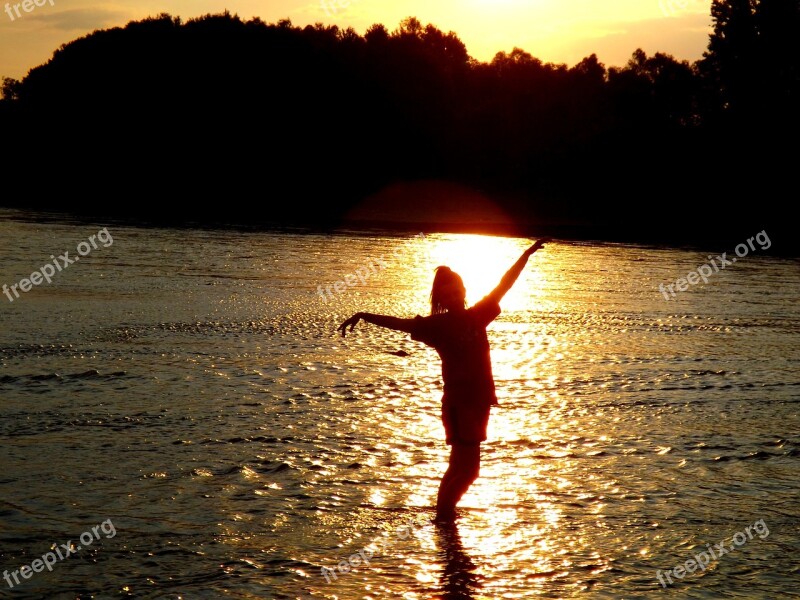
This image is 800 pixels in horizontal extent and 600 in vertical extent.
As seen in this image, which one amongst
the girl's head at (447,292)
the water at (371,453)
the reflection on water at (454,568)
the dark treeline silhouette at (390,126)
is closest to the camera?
the reflection on water at (454,568)

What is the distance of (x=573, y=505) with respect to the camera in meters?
8.11

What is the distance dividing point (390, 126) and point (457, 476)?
66.3 m

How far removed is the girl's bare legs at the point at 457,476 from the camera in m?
7.40

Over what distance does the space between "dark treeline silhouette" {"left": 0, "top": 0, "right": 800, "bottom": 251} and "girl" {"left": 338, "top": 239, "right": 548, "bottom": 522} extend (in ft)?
140

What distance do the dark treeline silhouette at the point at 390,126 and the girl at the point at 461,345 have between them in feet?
140

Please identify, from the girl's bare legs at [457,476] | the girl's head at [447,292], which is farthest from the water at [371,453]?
the girl's head at [447,292]

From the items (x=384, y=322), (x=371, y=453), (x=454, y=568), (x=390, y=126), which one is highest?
(x=390, y=126)

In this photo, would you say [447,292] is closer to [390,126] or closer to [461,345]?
[461,345]

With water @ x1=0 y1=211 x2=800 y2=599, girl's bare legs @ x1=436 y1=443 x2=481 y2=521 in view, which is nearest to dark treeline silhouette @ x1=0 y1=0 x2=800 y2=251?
water @ x1=0 y1=211 x2=800 y2=599

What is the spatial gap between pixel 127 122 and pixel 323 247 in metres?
49.3

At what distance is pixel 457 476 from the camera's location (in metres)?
7.45

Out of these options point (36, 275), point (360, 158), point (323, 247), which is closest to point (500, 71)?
point (360, 158)

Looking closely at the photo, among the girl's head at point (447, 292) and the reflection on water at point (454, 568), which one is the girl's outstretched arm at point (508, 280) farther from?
the reflection on water at point (454, 568)

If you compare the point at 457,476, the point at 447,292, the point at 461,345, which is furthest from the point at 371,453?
the point at 447,292
